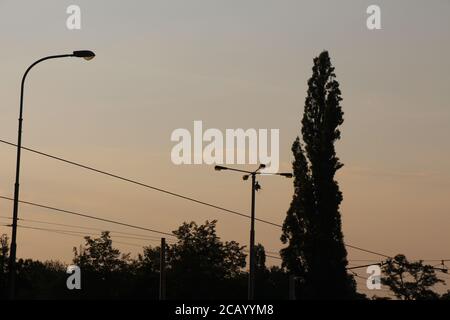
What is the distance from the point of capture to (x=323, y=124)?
77.9 m

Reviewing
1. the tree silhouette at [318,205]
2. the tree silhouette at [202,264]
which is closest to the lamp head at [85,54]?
the tree silhouette at [318,205]

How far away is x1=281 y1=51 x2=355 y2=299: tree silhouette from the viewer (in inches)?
2896

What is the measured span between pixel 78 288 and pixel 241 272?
58.7ft

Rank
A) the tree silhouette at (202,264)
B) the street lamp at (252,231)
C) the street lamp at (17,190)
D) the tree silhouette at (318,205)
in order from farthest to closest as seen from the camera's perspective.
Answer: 1. the tree silhouette at (202,264)
2. the tree silhouette at (318,205)
3. the street lamp at (252,231)
4. the street lamp at (17,190)

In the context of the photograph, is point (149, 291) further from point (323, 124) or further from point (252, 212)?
point (252, 212)

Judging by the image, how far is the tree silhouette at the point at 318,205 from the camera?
241 ft

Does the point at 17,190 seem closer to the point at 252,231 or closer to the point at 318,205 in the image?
the point at 252,231

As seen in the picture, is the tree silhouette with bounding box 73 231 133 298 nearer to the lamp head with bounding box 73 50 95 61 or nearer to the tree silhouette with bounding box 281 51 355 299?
the tree silhouette with bounding box 281 51 355 299

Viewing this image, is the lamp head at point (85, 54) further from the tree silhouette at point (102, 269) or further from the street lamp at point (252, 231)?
the tree silhouette at point (102, 269)

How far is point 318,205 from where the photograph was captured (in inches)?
2980

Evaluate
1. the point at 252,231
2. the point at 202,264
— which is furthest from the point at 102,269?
the point at 252,231
